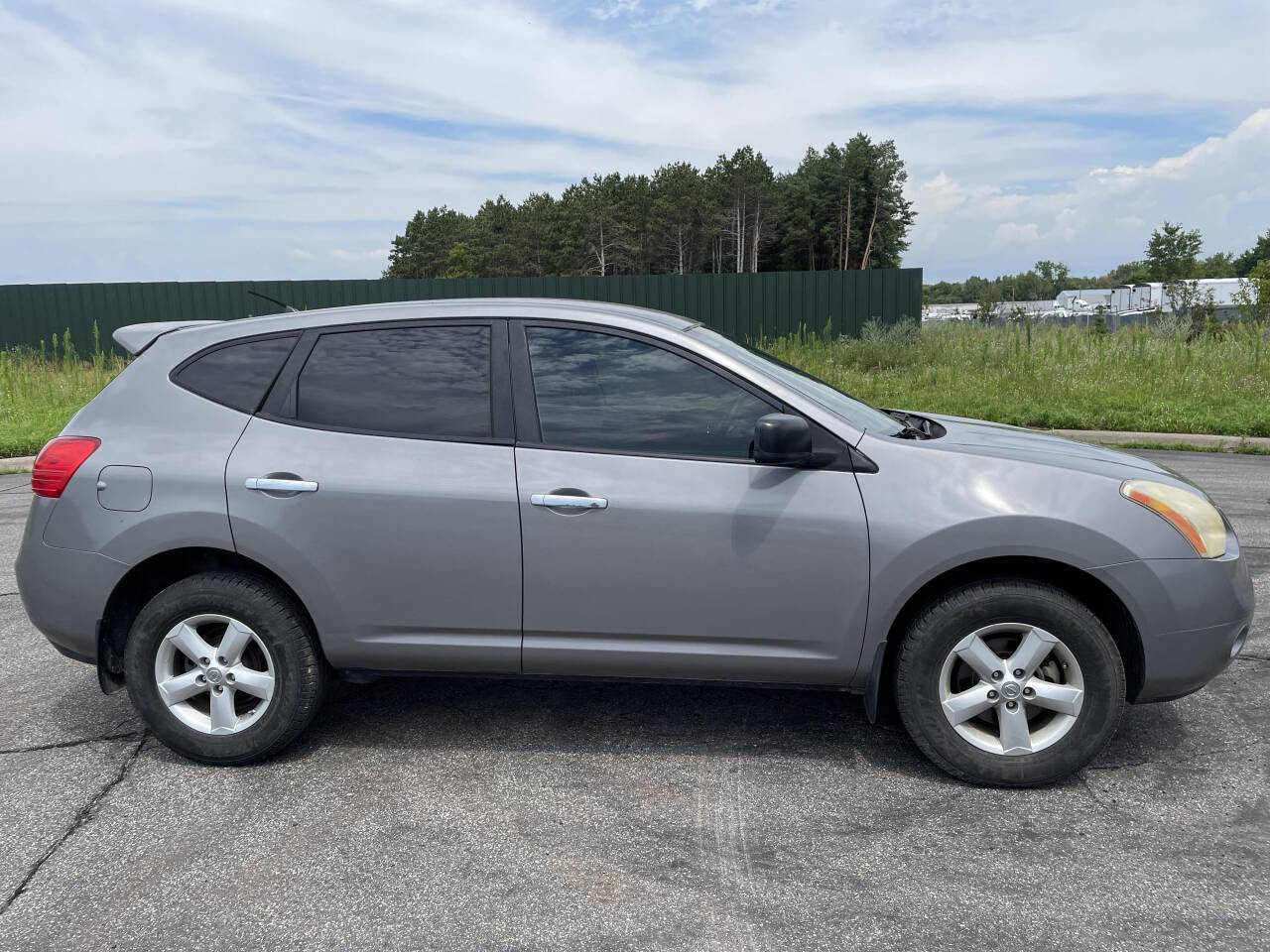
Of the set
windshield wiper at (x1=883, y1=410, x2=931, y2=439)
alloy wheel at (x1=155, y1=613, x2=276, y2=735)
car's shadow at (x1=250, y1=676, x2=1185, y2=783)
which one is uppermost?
windshield wiper at (x1=883, y1=410, x2=931, y2=439)

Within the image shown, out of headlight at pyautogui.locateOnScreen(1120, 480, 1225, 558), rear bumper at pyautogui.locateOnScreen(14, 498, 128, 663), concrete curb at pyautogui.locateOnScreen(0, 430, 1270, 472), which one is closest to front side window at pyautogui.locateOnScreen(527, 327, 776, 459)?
headlight at pyautogui.locateOnScreen(1120, 480, 1225, 558)

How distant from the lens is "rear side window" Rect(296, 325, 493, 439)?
12.2 feet

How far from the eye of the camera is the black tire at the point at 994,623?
3365mm

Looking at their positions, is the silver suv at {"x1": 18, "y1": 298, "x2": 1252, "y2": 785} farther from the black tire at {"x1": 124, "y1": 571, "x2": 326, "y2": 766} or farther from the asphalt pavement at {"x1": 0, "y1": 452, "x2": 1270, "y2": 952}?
the asphalt pavement at {"x1": 0, "y1": 452, "x2": 1270, "y2": 952}

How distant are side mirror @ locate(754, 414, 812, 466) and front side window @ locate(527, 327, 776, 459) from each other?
0.19m

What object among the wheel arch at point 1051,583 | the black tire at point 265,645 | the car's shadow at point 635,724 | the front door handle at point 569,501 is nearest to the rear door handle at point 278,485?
the black tire at point 265,645

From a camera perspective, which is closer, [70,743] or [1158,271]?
[70,743]

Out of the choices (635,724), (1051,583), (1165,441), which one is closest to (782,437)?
(1051,583)

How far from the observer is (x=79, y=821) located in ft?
11.1

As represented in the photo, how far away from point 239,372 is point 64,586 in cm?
105

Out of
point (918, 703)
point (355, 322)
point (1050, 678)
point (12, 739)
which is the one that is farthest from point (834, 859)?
point (12, 739)

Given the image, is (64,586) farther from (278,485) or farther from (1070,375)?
(1070,375)

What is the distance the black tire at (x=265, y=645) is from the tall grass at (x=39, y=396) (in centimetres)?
950

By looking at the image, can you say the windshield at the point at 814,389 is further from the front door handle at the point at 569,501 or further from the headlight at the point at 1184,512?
the headlight at the point at 1184,512
